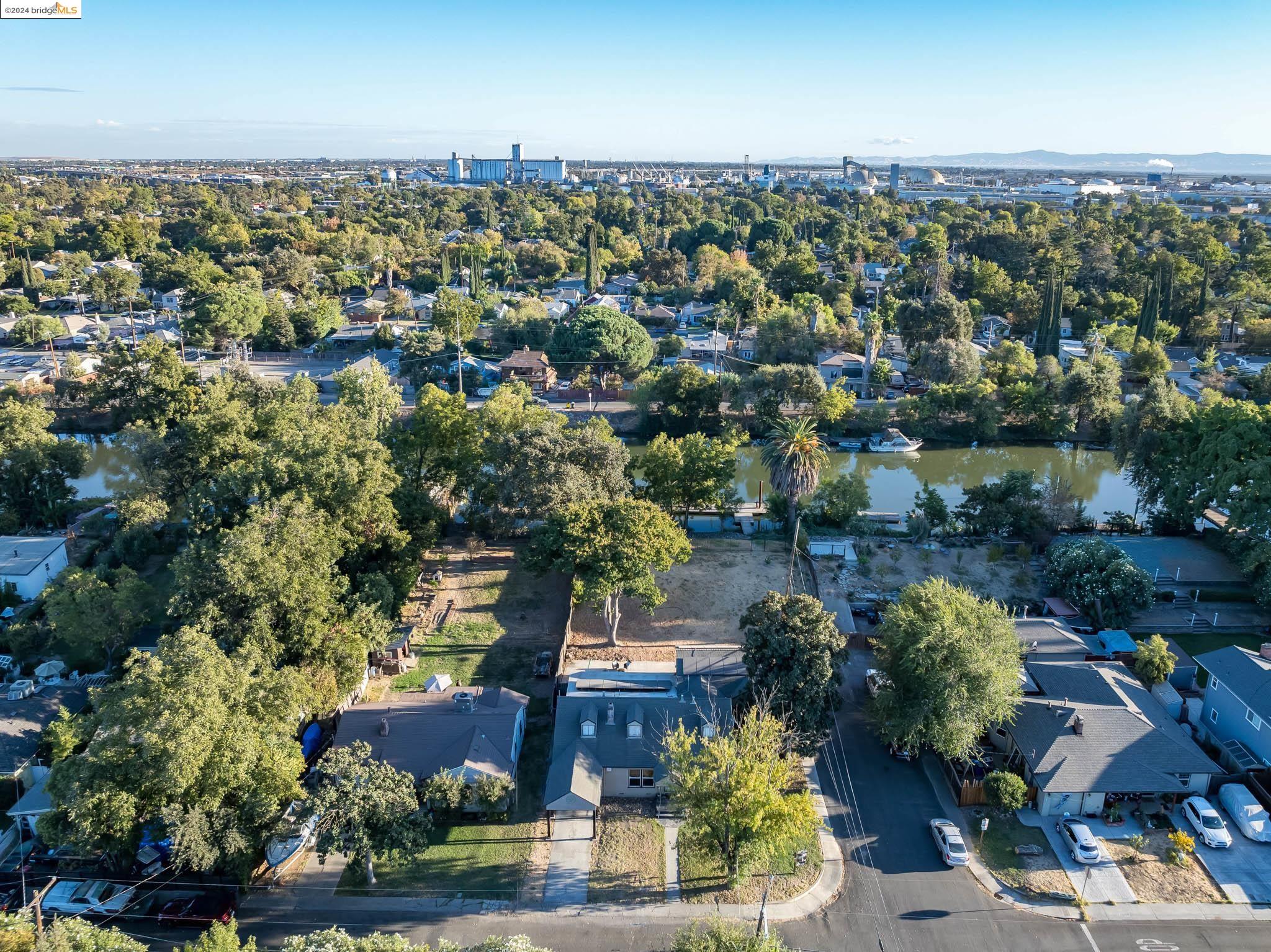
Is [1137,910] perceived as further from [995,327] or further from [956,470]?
[995,327]

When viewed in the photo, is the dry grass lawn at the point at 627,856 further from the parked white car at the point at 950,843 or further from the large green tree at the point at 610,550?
the large green tree at the point at 610,550

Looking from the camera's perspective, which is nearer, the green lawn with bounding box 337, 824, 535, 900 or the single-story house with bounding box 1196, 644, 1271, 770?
the green lawn with bounding box 337, 824, 535, 900

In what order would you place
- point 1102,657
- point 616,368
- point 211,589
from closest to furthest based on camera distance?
point 211,589 → point 1102,657 → point 616,368

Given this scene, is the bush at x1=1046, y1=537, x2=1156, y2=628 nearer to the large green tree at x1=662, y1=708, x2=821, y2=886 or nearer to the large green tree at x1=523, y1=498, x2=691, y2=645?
the large green tree at x1=523, y1=498, x2=691, y2=645

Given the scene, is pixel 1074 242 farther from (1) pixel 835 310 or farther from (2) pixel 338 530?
(2) pixel 338 530

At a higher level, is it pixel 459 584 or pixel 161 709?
pixel 161 709

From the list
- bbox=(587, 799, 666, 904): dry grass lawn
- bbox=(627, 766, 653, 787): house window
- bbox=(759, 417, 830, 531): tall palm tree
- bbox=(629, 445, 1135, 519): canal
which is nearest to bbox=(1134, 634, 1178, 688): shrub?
bbox=(759, 417, 830, 531): tall palm tree

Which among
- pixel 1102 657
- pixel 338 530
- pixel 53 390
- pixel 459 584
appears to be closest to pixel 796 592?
pixel 1102 657
